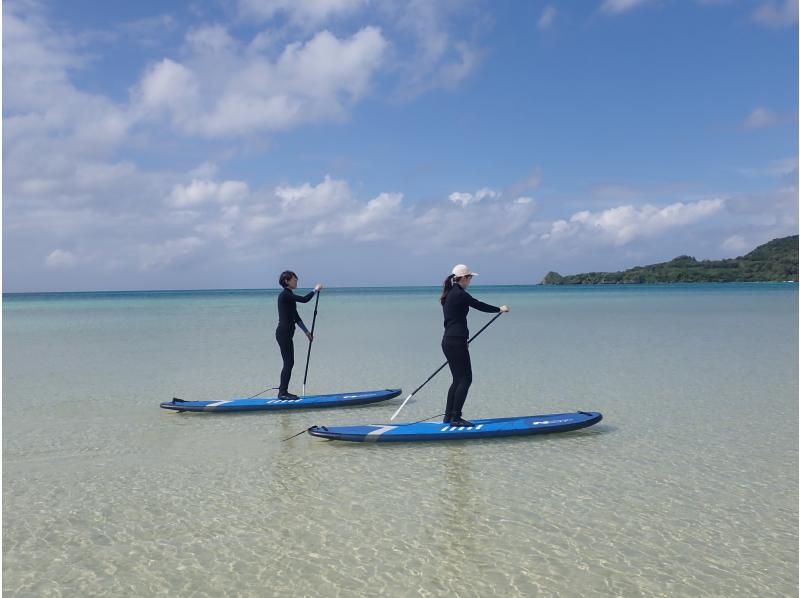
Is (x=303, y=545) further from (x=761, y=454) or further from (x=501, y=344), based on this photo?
(x=501, y=344)

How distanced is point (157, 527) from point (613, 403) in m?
8.10

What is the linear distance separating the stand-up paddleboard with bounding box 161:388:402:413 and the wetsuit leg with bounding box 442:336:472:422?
265 centimetres

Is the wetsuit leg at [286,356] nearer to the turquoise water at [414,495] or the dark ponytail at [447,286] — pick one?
the turquoise water at [414,495]

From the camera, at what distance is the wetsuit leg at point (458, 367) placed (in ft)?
29.5

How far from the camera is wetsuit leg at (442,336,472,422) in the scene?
8.98m

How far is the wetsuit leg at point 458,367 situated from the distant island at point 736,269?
532ft

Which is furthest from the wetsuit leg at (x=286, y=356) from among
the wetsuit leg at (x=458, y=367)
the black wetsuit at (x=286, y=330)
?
the wetsuit leg at (x=458, y=367)

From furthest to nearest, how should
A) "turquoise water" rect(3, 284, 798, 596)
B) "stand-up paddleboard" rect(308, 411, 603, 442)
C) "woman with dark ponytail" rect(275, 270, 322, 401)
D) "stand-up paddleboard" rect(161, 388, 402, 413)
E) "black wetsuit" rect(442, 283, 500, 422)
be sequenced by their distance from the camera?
"woman with dark ponytail" rect(275, 270, 322, 401)
"stand-up paddleboard" rect(161, 388, 402, 413)
"black wetsuit" rect(442, 283, 500, 422)
"stand-up paddleboard" rect(308, 411, 603, 442)
"turquoise water" rect(3, 284, 798, 596)

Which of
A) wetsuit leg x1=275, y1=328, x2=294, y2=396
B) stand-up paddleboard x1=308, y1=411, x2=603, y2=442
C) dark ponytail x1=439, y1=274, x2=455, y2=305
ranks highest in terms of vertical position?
dark ponytail x1=439, y1=274, x2=455, y2=305

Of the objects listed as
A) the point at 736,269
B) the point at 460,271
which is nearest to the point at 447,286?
the point at 460,271

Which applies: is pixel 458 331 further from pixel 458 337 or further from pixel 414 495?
pixel 414 495

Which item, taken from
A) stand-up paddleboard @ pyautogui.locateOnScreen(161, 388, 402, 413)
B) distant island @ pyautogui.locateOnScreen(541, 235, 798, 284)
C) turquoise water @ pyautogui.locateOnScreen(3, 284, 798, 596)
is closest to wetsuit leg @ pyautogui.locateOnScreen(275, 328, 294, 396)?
stand-up paddleboard @ pyautogui.locateOnScreen(161, 388, 402, 413)

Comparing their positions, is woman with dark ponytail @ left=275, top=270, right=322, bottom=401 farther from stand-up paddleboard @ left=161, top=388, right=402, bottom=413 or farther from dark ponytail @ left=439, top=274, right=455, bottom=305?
dark ponytail @ left=439, top=274, right=455, bottom=305

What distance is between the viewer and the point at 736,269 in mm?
162000
